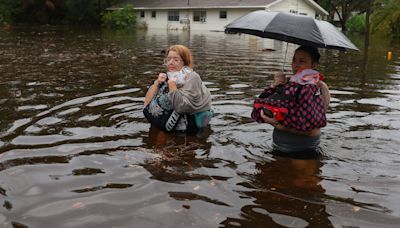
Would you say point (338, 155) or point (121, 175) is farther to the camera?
point (338, 155)

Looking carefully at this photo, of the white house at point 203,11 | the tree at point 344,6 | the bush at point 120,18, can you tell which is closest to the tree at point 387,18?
the white house at point 203,11

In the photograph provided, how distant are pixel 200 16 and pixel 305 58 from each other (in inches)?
1540

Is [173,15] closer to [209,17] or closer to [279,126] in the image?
[209,17]

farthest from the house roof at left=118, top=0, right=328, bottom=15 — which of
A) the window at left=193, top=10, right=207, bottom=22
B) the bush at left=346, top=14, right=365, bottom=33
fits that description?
the bush at left=346, top=14, right=365, bottom=33

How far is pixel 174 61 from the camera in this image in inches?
219

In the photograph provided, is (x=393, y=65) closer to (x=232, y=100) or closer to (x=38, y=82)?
(x=232, y=100)

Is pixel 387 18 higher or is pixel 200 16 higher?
pixel 200 16

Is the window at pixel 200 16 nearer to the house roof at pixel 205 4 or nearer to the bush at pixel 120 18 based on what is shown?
the house roof at pixel 205 4

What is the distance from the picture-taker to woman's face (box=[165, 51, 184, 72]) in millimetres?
5559

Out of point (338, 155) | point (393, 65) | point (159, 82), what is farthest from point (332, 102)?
point (393, 65)

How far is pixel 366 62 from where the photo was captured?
50.9 ft

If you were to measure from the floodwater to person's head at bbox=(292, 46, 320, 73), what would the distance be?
1109 millimetres

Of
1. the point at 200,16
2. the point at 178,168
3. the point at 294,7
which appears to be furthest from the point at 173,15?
the point at 178,168

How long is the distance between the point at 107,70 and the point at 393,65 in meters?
9.46
